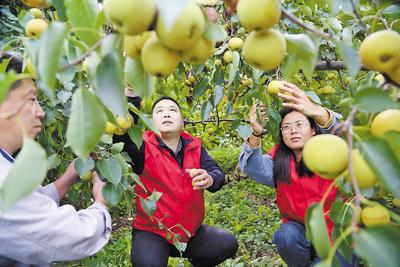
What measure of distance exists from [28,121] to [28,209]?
0.93ft

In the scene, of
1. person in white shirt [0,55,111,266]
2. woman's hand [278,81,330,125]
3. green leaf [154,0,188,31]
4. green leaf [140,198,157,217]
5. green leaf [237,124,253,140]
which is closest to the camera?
green leaf [154,0,188,31]

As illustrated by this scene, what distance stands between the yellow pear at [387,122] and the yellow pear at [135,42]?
397mm

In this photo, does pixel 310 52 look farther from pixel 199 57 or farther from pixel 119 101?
pixel 119 101

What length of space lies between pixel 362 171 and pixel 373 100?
0.38ft

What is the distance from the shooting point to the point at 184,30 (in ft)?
2.03

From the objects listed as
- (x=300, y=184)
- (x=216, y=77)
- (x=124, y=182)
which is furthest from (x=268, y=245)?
(x=124, y=182)

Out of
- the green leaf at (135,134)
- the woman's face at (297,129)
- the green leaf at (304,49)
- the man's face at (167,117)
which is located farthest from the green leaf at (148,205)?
the green leaf at (304,49)

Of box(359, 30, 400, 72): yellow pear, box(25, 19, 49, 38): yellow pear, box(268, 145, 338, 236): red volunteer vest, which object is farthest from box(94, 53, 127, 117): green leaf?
box(268, 145, 338, 236): red volunteer vest

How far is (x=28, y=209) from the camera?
1.42m

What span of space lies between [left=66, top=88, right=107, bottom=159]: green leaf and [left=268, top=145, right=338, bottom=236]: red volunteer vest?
6.62 feet

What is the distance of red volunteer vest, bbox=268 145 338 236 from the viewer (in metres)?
2.52

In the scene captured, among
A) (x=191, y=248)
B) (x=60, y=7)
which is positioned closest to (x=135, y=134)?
A: (x=60, y=7)

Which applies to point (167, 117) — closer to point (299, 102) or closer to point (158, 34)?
point (299, 102)

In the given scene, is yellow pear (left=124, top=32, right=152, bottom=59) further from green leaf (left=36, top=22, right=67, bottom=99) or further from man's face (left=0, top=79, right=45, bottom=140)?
man's face (left=0, top=79, right=45, bottom=140)
